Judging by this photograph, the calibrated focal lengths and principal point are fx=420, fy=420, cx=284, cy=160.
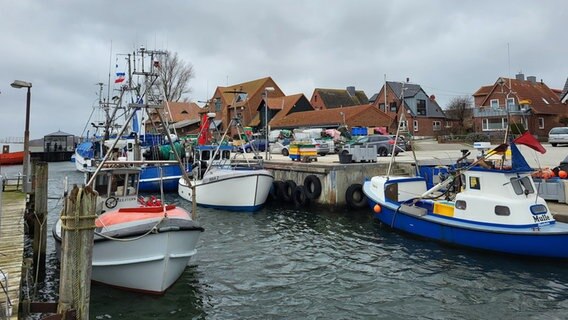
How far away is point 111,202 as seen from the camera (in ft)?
32.6

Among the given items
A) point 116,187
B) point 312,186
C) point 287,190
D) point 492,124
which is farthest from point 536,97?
point 116,187

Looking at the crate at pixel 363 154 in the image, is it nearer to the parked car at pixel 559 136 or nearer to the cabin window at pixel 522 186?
the cabin window at pixel 522 186

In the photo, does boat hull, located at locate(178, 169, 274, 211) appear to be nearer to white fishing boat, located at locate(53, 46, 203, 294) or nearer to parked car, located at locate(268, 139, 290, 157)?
white fishing boat, located at locate(53, 46, 203, 294)

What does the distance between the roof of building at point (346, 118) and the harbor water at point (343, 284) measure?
1303 inches

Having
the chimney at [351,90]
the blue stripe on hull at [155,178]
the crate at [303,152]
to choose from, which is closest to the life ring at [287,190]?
the crate at [303,152]

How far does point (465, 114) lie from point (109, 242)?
176 feet

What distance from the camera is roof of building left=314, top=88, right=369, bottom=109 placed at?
61.2 meters

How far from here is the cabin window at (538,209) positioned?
10.2 meters

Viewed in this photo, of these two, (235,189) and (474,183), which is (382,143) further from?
(474,183)

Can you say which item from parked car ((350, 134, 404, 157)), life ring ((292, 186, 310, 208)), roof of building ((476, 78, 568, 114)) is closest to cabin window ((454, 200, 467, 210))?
life ring ((292, 186, 310, 208))

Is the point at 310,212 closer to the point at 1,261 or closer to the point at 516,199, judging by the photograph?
the point at 516,199

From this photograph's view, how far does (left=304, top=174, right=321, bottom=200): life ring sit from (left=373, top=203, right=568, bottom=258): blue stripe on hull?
224 inches

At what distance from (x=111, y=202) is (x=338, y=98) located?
5507cm

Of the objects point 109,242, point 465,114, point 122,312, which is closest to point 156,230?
point 109,242
